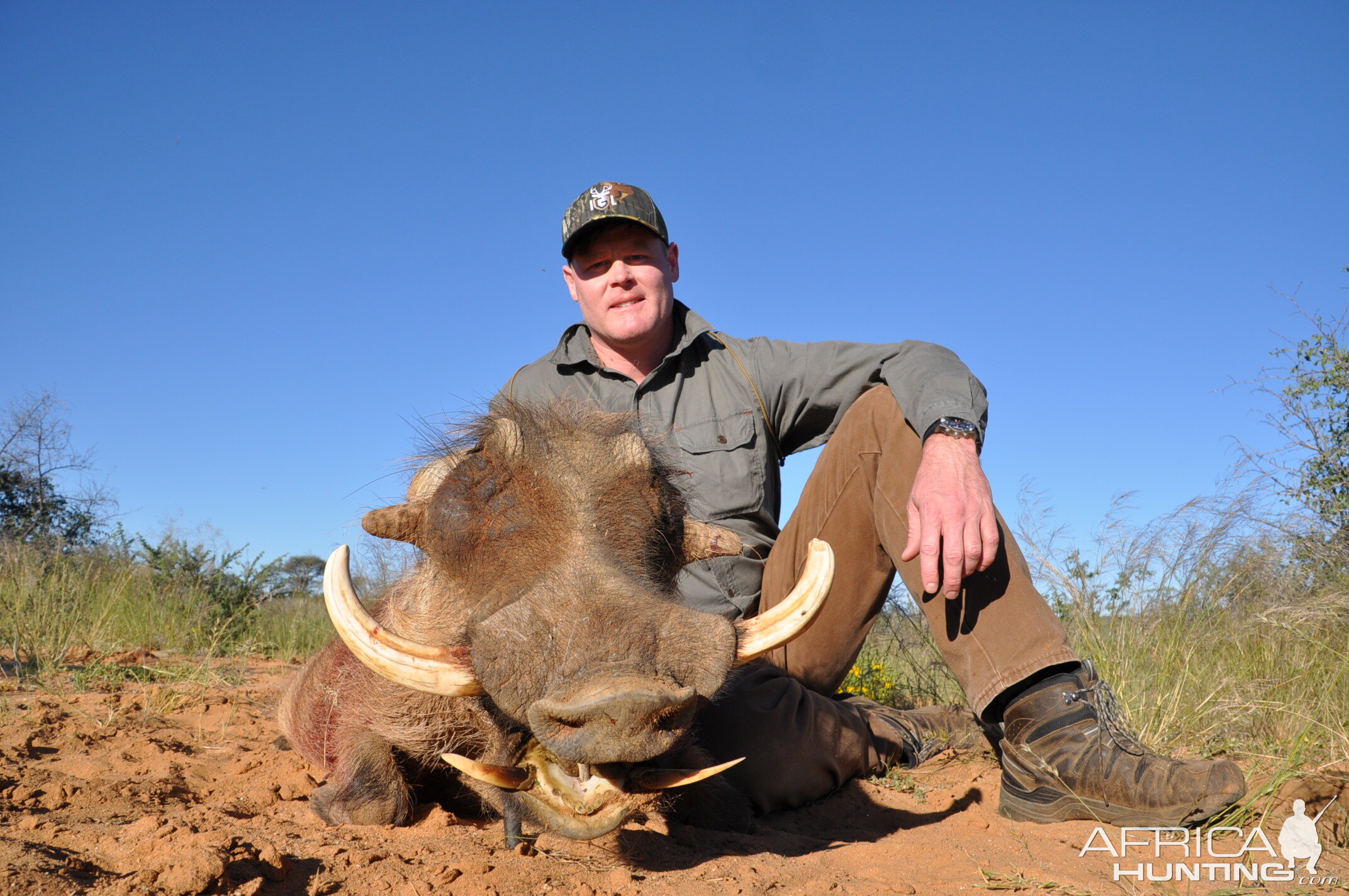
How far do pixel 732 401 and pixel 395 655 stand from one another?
200 cm

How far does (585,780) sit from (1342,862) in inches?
68.1

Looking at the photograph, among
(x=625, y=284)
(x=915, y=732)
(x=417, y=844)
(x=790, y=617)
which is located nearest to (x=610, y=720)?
(x=790, y=617)

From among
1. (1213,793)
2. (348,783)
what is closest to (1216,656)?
(1213,793)

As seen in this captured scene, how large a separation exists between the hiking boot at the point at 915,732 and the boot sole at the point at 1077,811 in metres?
0.63

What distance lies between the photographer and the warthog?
59.6 inches

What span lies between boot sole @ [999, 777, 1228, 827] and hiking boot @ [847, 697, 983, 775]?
2.08 ft

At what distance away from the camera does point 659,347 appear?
3.80m

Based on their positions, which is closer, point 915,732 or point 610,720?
point 610,720

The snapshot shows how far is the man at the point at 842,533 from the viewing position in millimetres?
2277

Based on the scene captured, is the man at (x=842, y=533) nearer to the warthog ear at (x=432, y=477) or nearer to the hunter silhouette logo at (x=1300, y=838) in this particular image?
the hunter silhouette logo at (x=1300, y=838)

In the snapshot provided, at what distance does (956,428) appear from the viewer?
2418mm

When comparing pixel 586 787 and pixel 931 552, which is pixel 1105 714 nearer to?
pixel 931 552

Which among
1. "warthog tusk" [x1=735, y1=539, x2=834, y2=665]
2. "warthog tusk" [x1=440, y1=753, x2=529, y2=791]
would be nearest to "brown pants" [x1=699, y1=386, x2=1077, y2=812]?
"warthog tusk" [x1=735, y1=539, x2=834, y2=665]

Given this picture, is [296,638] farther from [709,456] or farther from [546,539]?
[546,539]
